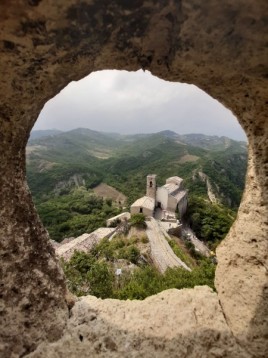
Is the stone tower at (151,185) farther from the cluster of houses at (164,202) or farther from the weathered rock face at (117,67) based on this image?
the weathered rock face at (117,67)

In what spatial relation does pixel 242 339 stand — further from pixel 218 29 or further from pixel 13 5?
pixel 13 5

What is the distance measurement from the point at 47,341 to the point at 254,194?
3.84 m

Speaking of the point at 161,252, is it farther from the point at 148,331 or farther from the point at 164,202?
the point at 148,331

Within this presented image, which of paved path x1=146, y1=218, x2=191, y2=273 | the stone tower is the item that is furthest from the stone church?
paved path x1=146, y1=218, x2=191, y2=273

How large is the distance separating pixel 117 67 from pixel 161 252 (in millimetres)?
28123

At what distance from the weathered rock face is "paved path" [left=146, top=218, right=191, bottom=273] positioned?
22.7 m

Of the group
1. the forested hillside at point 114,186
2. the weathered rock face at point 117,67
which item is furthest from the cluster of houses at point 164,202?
the weathered rock face at point 117,67

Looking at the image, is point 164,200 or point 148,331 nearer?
point 148,331

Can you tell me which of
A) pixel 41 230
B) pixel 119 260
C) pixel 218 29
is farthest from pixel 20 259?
pixel 119 260

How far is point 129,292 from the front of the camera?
1438 centimetres

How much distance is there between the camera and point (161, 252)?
30547 millimetres

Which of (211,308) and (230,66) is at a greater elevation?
(230,66)

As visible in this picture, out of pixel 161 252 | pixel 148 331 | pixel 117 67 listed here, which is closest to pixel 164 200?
pixel 161 252

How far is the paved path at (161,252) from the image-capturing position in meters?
28.2
